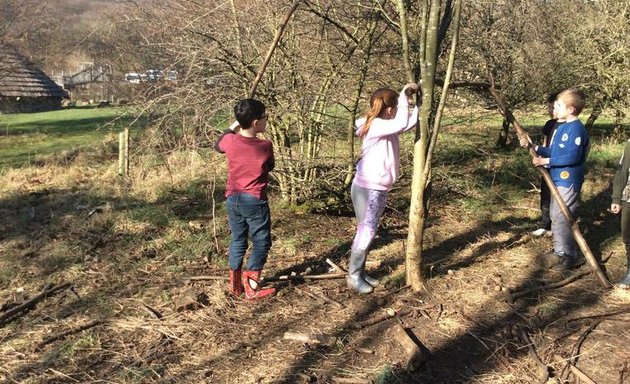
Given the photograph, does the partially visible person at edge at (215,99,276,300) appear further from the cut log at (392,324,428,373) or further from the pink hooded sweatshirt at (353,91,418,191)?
the cut log at (392,324,428,373)

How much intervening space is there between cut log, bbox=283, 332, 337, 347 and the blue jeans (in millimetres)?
808

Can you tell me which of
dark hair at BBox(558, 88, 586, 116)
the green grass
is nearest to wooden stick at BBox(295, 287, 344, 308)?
dark hair at BBox(558, 88, 586, 116)

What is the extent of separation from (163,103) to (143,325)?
9.85 feet

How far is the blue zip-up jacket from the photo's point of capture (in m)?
4.62

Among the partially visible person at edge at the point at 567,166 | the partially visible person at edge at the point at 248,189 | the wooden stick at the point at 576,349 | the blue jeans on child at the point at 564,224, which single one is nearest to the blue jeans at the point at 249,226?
the partially visible person at edge at the point at 248,189

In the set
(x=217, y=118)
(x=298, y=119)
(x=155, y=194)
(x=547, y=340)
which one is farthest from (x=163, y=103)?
(x=547, y=340)

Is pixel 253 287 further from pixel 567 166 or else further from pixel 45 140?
pixel 45 140

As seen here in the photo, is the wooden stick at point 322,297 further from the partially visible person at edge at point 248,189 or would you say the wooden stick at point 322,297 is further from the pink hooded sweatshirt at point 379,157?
the pink hooded sweatshirt at point 379,157

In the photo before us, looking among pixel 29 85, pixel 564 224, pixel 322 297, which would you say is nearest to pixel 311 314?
pixel 322 297

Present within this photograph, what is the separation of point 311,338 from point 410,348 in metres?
0.65

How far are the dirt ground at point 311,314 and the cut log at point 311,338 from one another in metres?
0.03

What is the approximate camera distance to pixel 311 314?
157 inches

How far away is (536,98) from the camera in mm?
10758

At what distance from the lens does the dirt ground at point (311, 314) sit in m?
3.22
